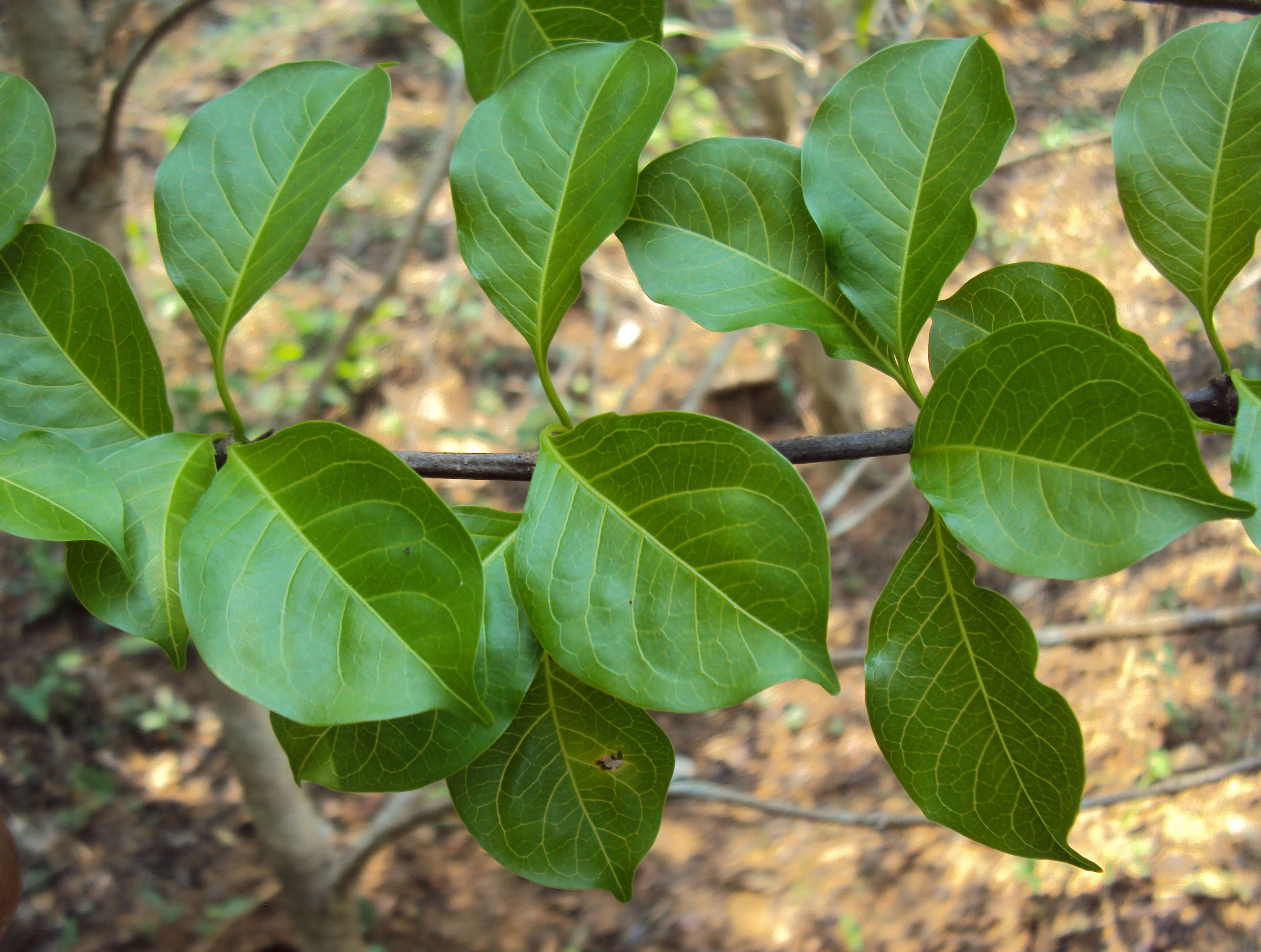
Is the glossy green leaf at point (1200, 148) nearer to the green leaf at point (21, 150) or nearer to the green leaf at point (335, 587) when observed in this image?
the green leaf at point (335, 587)

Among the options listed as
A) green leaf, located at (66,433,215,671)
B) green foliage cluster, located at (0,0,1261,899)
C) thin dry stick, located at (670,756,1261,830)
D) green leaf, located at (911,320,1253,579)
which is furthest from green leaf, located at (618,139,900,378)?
thin dry stick, located at (670,756,1261,830)

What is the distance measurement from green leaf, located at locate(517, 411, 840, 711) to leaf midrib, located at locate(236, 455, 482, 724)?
64mm

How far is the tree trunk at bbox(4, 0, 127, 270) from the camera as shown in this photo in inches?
44.1

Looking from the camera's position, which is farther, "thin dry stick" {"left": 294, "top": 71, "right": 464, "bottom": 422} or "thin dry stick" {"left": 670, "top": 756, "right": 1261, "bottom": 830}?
"thin dry stick" {"left": 294, "top": 71, "right": 464, "bottom": 422}

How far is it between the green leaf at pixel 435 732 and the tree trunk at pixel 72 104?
0.91 m

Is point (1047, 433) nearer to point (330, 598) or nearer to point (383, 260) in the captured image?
point (330, 598)

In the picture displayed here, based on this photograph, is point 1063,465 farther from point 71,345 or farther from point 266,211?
point 71,345

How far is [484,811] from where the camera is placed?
22.9 inches

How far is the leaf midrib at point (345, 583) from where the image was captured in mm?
434

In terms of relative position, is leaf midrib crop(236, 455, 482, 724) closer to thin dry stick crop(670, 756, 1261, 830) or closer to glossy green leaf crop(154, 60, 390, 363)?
glossy green leaf crop(154, 60, 390, 363)

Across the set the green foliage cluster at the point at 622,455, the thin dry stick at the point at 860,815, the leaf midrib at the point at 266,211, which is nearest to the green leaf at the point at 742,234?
the green foliage cluster at the point at 622,455

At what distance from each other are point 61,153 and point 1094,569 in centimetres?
137

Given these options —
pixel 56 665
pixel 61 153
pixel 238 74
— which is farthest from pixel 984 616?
pixel 238 74

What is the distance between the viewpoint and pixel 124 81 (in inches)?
48.2
